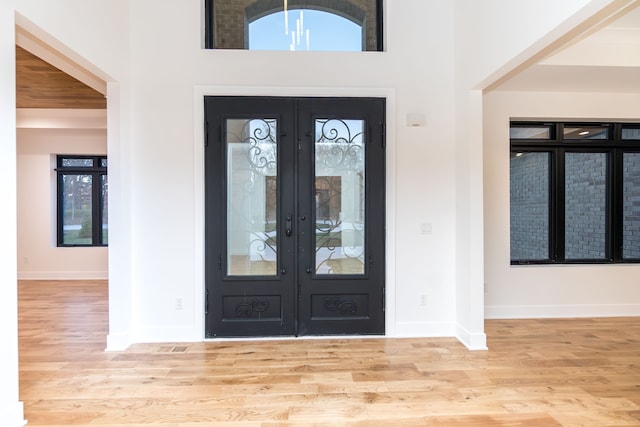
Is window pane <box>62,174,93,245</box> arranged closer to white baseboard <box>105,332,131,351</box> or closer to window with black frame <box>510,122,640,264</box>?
white baseboard <box>105,332,131,351</box>

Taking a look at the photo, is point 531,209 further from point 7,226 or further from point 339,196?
point 7,226

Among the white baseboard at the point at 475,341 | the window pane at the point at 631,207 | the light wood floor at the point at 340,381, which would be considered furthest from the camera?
the window pane at the point at 631,207

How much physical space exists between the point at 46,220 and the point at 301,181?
5.99 metres

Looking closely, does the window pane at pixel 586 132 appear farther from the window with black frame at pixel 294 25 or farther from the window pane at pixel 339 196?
the window pane at pixel 339 196

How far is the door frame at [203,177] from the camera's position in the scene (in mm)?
3412

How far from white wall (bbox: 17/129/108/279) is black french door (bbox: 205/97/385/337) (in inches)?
177

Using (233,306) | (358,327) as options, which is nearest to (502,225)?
(358,327)

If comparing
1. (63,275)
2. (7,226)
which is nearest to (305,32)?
(7,226)

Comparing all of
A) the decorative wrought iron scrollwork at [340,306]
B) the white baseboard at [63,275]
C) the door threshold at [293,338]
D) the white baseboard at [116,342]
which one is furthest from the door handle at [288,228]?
the white baseboard at [63,275]

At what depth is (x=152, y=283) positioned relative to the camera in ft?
11.2

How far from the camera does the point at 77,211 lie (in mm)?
6809

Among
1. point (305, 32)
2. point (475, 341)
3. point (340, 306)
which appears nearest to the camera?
point (475, 341)

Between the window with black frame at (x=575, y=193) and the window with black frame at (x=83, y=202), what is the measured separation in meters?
7.20

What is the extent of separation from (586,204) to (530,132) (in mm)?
1180
